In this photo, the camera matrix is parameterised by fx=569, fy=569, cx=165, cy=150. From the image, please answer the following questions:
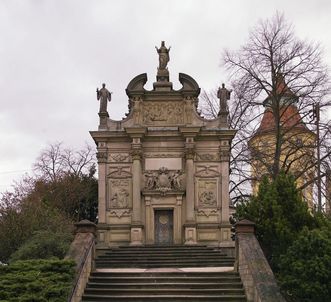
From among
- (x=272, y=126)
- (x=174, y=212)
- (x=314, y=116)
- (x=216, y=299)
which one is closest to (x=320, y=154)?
(x=314, y=116)

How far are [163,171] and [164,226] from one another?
2.43 meters

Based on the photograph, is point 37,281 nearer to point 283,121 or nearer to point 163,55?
point 163,55

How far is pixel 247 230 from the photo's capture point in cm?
1681

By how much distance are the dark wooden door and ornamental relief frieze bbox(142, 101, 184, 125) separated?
13.6 ft

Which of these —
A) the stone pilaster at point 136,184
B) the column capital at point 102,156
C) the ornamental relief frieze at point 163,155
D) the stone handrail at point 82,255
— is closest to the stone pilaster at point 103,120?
the column capital at point 102,156

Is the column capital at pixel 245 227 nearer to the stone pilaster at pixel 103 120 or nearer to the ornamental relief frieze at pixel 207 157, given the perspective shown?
the ornamental relief frieze at pixel 207 157

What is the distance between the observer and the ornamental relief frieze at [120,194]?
2520cm

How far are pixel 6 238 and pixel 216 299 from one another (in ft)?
33.8

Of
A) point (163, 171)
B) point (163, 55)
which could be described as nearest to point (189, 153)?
point (163, 171)

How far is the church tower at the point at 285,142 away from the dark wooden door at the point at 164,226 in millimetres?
5177

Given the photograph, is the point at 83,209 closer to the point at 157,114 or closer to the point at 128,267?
the point at 157,114

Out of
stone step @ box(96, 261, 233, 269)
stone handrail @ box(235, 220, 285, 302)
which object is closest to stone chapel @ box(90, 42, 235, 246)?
stone step @ box(96, 261, 233, 269)

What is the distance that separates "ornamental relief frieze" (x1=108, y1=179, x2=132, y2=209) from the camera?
992 inches

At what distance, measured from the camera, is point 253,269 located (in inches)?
564
